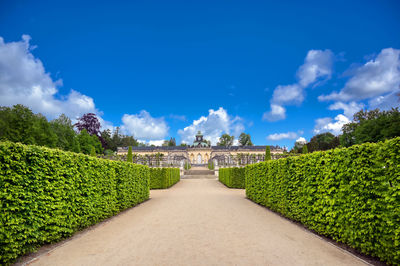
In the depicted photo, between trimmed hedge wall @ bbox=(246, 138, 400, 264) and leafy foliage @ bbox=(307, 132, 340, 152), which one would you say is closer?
trimmed hedge wall @ bbox=(246, 138, 400, 264)

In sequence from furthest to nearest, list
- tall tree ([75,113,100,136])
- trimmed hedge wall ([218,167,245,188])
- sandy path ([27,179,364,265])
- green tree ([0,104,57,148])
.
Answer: tall tree ([75,113,100,136]), green tree ([0,104,57,148]), trimmed hedge wall ([218,167,245,188]), sandy path ([27,179,364,265])

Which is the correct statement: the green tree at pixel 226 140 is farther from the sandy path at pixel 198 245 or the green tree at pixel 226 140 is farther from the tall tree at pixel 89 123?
the sandy path at pixel 198 245

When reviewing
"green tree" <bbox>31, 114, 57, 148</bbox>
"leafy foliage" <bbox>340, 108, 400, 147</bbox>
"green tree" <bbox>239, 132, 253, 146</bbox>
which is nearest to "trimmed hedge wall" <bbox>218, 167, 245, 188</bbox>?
"leafy foliage" <bbox>340, 108, 400, 147</bbox>

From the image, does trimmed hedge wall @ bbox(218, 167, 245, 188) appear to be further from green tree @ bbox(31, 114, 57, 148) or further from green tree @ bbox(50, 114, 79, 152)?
green tree @ bbox(50, 114, 79, 152)

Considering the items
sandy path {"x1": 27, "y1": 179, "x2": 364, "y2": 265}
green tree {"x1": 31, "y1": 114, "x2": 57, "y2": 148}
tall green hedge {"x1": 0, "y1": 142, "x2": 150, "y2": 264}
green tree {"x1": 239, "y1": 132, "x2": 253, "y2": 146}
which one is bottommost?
sandy path {"x1": 27, "y1": 179, "x2": 364, "y2": 265}

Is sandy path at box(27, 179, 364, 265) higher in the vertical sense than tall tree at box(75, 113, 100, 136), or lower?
lower

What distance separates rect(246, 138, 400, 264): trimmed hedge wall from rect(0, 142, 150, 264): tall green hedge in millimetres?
6529

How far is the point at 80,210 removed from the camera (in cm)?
697

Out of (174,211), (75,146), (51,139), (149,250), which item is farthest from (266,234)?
(75,146)

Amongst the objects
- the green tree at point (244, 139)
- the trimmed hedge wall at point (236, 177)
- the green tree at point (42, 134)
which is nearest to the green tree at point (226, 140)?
the green tree at point (244, 139)

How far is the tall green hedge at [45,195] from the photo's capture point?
14.6 ft

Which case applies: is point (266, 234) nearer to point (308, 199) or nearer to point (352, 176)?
point (308, 199)

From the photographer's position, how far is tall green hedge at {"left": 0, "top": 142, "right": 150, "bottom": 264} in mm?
4453

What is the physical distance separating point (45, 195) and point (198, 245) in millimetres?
3643
